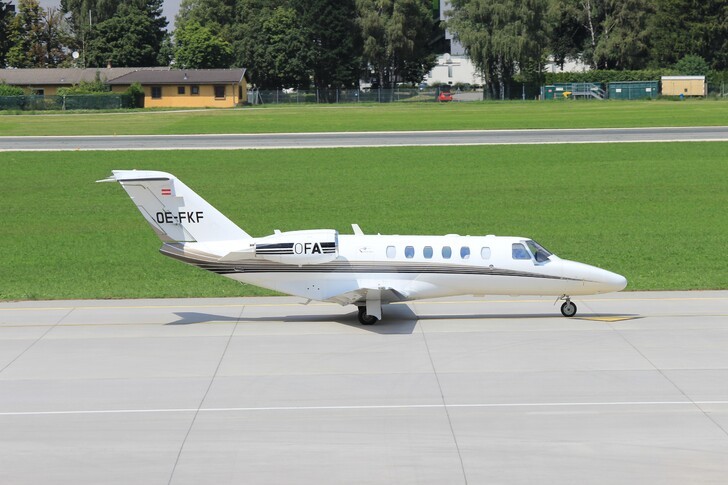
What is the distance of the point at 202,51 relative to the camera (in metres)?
129

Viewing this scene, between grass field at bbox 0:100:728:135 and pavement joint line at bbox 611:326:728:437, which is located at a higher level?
grass field at bbox 0:100:728:135

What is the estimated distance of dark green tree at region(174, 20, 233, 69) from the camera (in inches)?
5089

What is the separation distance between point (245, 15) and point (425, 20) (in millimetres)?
27200

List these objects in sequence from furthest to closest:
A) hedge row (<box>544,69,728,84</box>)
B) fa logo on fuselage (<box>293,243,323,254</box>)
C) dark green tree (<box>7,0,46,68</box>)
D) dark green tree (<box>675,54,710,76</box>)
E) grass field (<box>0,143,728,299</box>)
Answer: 1. dark green tree (<box>7,0,46,68</box>)
2. hedge row (<box>544,69,728,84</box>)
3. dark green tree (<box>675,54,710,76</box>)
4. grass field (<box>0,143,728,299</box>)
5. fa logo on fuselage (<box>293,243,323,254</box>)

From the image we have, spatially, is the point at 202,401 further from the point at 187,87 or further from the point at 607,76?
the point at 607,76

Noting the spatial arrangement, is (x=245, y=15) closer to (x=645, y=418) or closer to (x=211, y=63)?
(x=211, y=63)

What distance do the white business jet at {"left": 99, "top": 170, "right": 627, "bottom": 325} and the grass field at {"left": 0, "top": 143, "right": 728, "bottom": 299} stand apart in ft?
16.2

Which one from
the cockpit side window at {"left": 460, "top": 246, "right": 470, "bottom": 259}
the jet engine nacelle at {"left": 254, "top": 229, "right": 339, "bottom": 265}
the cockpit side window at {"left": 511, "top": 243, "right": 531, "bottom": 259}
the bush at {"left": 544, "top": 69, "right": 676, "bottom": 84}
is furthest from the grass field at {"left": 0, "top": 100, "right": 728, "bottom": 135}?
the jet engine nacelle at {"left": 254, "top": 229, "right": 339, "bottom": 265}

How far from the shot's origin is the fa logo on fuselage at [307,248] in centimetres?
2395

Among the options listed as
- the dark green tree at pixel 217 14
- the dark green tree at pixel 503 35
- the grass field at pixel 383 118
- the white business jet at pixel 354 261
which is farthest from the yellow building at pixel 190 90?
the white business jet at pixel 354 261

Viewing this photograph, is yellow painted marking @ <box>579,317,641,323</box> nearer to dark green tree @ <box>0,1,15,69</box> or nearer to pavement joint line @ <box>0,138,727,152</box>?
pavement joint line @ <box>0,138,727,152</box>

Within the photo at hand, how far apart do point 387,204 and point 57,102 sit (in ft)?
222

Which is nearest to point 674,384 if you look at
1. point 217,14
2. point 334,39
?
point 334,39

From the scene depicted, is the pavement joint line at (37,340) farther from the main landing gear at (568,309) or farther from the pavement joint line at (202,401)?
the main landing gear at (568,309)
